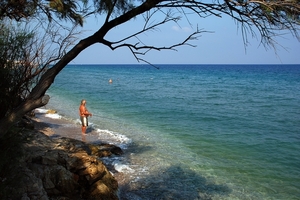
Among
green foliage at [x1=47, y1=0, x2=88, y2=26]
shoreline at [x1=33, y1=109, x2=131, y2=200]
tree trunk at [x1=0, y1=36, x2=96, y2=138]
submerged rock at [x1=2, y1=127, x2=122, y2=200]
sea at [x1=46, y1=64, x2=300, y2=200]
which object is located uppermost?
green foliage at [x1=47, y1=0, x2=88, y2=26]

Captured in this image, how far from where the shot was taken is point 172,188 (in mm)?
7441

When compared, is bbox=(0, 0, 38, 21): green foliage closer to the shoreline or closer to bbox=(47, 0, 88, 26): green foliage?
bbox=(47, 0, 88, 26): green foliage

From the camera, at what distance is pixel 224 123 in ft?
53.0

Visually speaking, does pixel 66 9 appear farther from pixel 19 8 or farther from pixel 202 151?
pixel 202 151

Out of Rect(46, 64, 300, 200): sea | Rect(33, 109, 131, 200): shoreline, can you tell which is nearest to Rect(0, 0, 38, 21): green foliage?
Rect(46, 64, 300, 200): sea

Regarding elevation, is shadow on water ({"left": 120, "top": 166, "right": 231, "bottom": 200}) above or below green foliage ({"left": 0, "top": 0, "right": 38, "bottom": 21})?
below

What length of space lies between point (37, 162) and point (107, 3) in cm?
358

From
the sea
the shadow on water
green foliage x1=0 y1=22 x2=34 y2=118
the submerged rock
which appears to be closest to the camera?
green foliage x1=0 y1=22 x2=34 y2=118

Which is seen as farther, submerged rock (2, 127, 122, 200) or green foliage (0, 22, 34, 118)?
submerged rock (2, 127, 122, 200)

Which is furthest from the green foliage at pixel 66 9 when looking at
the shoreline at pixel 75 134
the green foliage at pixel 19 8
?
the shoreline at pixel 75 134

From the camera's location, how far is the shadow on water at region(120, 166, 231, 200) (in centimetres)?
698

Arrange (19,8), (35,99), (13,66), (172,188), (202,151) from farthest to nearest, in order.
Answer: (202,151), (172,188), (19,8), (13,66), (35,99)

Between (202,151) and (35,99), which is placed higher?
(35,99)

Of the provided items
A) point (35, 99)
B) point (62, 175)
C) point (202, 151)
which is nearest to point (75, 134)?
point (202, 151)
